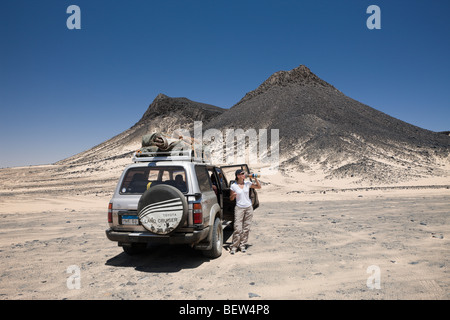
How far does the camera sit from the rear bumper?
5242mm

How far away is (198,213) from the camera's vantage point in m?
5.34

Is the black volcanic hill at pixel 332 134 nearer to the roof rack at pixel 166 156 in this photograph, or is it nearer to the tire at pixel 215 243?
the tire at pixel 215 243

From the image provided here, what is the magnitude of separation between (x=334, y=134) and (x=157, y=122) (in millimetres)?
77938

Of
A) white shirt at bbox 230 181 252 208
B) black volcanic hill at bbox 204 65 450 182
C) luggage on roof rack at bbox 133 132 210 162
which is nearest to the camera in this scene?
luggage on roof rack at bbox 133 132 210 162

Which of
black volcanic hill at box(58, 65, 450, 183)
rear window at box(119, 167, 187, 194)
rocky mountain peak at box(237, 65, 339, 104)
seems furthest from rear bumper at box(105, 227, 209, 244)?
rocky mountain peak at box(237, 65, 339, 104)

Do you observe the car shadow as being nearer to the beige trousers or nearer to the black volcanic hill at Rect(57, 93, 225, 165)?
the beige trousers

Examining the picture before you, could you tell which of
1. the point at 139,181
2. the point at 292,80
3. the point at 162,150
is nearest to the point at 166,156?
the point at 162,150

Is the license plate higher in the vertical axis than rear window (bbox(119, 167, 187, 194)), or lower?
lower

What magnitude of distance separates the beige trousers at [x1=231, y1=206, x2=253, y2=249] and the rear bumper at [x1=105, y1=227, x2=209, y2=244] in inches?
48.2

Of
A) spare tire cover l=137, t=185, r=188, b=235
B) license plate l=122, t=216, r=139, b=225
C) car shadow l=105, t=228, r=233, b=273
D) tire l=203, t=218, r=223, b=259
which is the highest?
spare tire cover l=137, t=185, r=188, b=235

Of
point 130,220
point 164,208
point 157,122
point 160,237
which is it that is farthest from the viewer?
point 157,122

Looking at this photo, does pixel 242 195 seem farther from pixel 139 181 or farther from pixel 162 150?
pixel 139 181
